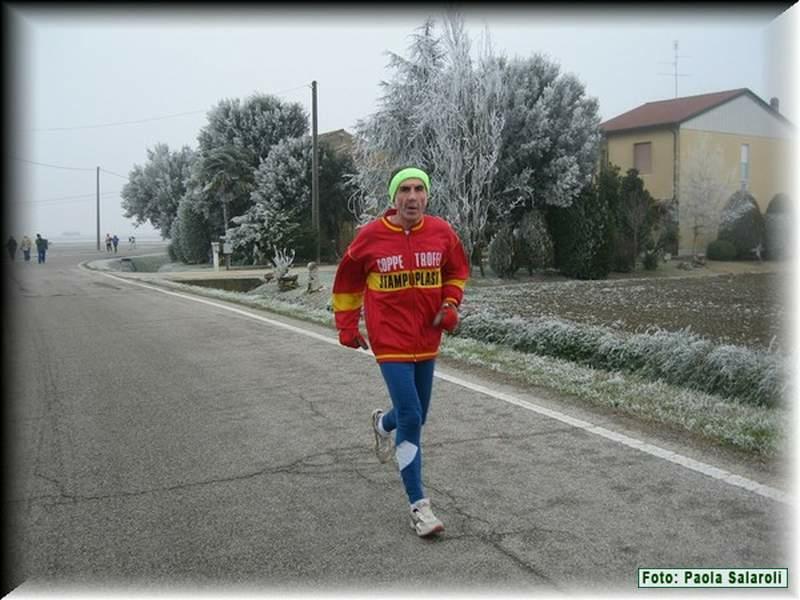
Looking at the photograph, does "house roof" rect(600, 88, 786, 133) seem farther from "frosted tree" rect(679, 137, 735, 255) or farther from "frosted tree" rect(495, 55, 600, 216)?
"frosted tree" rect(495, 55, 600, 216)

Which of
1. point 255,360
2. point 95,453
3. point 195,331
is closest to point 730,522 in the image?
point 95,453

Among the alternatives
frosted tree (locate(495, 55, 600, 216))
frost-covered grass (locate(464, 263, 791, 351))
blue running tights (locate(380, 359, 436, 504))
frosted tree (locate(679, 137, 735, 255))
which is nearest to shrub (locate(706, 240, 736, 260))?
frosted tree (locate(679, 137, 735, 255))

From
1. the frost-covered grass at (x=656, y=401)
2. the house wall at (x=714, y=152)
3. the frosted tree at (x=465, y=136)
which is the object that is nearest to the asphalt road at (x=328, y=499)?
the frost-covered grass at (x=656, y=401)

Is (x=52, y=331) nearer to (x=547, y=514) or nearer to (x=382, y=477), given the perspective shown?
(x=382, y=477)

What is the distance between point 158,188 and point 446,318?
49.9m

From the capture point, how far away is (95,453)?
5430mm

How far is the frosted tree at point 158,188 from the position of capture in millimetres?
49844

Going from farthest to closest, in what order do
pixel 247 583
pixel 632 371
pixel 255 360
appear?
pixel 255 360 < pixel 632 371 < pixel 247 583

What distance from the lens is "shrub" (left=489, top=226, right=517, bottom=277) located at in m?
23.7

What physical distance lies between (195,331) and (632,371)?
6.84 m

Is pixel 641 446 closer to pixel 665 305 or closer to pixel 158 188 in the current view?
pixel 665 305

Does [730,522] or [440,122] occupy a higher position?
[440,122]

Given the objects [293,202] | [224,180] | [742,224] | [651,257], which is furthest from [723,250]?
[224,180]
